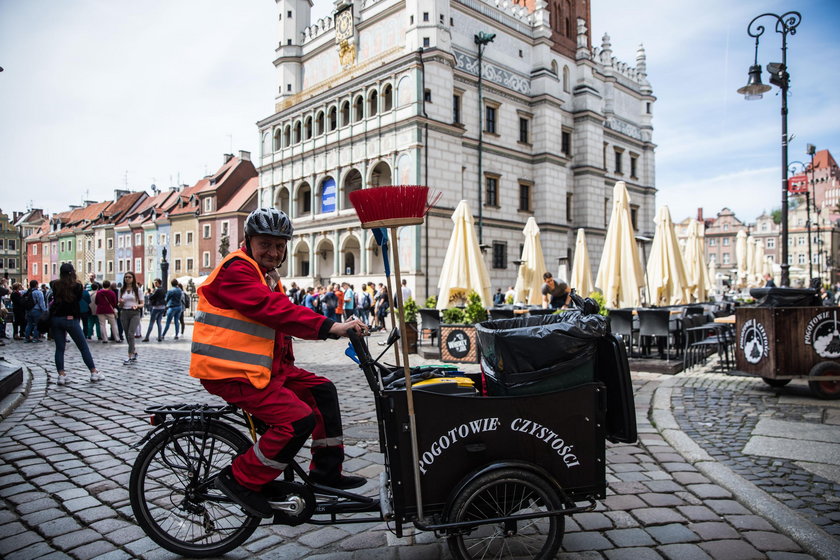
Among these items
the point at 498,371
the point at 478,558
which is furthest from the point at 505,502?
the point at 498,371

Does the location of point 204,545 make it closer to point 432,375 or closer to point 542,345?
point 432,375

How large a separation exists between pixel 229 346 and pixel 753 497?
3.80m

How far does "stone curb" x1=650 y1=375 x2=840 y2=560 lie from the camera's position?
3.34 meters

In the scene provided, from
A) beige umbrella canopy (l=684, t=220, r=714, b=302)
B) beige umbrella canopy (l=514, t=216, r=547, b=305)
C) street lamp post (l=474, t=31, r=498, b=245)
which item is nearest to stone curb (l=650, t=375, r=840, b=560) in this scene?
beige umbrella canopy (l=514, t=216, r=547, b=305)

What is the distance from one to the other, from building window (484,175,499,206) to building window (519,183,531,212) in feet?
7.87

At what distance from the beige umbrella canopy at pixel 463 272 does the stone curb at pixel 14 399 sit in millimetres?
9112

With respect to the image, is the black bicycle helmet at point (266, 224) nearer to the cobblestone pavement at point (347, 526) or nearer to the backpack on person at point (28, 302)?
the cobblestone pavement at point (347, 526)

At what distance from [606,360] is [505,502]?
1044 mm

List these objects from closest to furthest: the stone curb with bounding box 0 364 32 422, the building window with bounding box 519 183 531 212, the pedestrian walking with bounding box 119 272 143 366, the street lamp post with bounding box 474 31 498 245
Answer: the stone curb with bounding box 0 364 32 422 → the pedestrian walking with bounding box 119 272 143 366 → the street lamp post with bounding box 474 31 498 245 → the building window with bounding box 519 183 531 212

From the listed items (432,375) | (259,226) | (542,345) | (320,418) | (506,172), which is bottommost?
(320,418)

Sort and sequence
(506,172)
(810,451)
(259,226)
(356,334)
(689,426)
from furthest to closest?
1. (506,172)
2. (689,426)
3. (810,451)
4. (259,226)
5. (356,334)

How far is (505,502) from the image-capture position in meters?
3.02

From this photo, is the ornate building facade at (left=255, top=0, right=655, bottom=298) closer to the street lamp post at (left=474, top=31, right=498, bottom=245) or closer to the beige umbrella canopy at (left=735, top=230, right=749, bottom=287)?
the street lamp post at (left=474, top=31, right=498, bottom=245)

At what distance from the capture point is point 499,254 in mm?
33219
